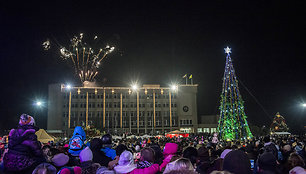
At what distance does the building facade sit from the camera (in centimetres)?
6969

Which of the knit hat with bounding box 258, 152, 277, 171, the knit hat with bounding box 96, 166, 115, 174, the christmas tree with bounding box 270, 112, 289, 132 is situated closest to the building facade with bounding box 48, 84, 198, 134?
the christmas tree with bounding box 270, 112, 289, 132

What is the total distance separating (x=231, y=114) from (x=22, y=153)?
27.7 m

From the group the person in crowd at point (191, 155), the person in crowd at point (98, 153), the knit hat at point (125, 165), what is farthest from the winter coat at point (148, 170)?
the person in crowd at point (98, 153)

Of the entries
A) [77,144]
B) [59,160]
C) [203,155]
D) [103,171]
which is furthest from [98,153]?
[203,155]

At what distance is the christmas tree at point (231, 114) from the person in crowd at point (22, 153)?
2642cm

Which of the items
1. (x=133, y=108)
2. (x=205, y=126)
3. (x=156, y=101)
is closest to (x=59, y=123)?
(x=133, y=108)

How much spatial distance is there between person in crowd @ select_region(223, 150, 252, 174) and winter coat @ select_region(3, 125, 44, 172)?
342cm

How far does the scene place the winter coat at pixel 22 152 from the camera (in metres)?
4.94

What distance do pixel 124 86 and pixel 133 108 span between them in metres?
8.78

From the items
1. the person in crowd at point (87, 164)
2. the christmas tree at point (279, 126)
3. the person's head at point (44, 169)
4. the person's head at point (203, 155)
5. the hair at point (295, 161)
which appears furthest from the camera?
the christmas tree at point (279, 126)

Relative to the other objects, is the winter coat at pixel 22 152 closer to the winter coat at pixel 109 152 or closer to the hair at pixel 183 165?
the winter coat at pixel 109 152

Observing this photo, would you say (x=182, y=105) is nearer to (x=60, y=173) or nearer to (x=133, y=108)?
(x=133, y=108)

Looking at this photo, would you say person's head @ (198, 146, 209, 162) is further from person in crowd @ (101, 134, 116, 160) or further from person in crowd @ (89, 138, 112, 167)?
person in crowd @ (89, 138, 112, 167)

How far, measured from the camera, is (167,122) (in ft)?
244
